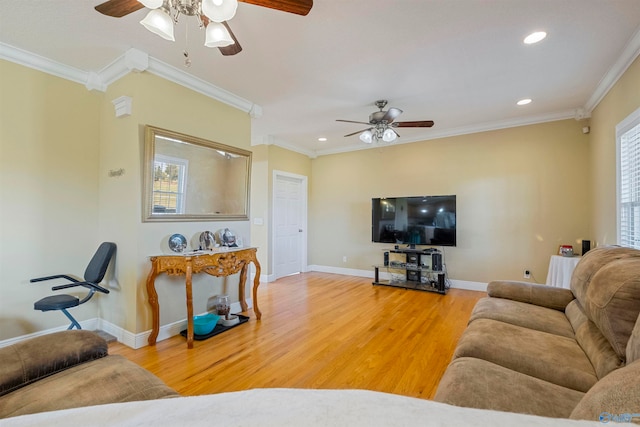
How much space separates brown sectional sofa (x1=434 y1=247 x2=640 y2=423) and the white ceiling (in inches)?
71.2

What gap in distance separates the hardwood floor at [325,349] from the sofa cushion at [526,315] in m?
0.59

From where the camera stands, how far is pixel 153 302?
254 cm

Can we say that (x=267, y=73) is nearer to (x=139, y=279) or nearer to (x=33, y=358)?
(x=139, y=279)

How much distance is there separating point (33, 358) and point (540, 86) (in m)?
4.74

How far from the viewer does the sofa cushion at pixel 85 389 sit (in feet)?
3.26

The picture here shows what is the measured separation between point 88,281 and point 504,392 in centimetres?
329

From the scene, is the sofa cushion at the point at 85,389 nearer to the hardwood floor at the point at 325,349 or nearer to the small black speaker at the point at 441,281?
the hardwood floor at the point at 325,349

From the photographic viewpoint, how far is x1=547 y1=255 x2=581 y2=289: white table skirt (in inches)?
132

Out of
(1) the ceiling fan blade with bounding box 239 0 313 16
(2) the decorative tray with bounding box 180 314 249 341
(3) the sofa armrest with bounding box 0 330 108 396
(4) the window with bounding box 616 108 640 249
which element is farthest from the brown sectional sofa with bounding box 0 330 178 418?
(4) the window with bounding box 616 108 640 249

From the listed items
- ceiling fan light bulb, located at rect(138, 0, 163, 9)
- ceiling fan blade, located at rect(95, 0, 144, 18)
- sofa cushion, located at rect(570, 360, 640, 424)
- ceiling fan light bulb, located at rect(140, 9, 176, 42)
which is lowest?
sofa cushion, located at rect(570, 360, 640, 424)

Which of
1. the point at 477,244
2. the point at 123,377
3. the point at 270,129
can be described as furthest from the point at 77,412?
the point at 477,244

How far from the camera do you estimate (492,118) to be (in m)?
4.14

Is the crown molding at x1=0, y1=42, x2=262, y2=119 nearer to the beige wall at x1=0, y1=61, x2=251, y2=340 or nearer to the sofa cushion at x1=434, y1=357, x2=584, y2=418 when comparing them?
the beige wall at x1=0, y1=61, x2=251, y2=340

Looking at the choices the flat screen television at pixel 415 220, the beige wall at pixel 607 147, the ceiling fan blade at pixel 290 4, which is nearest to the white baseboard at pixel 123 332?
the ceiling fan blade at pixel 290 4
